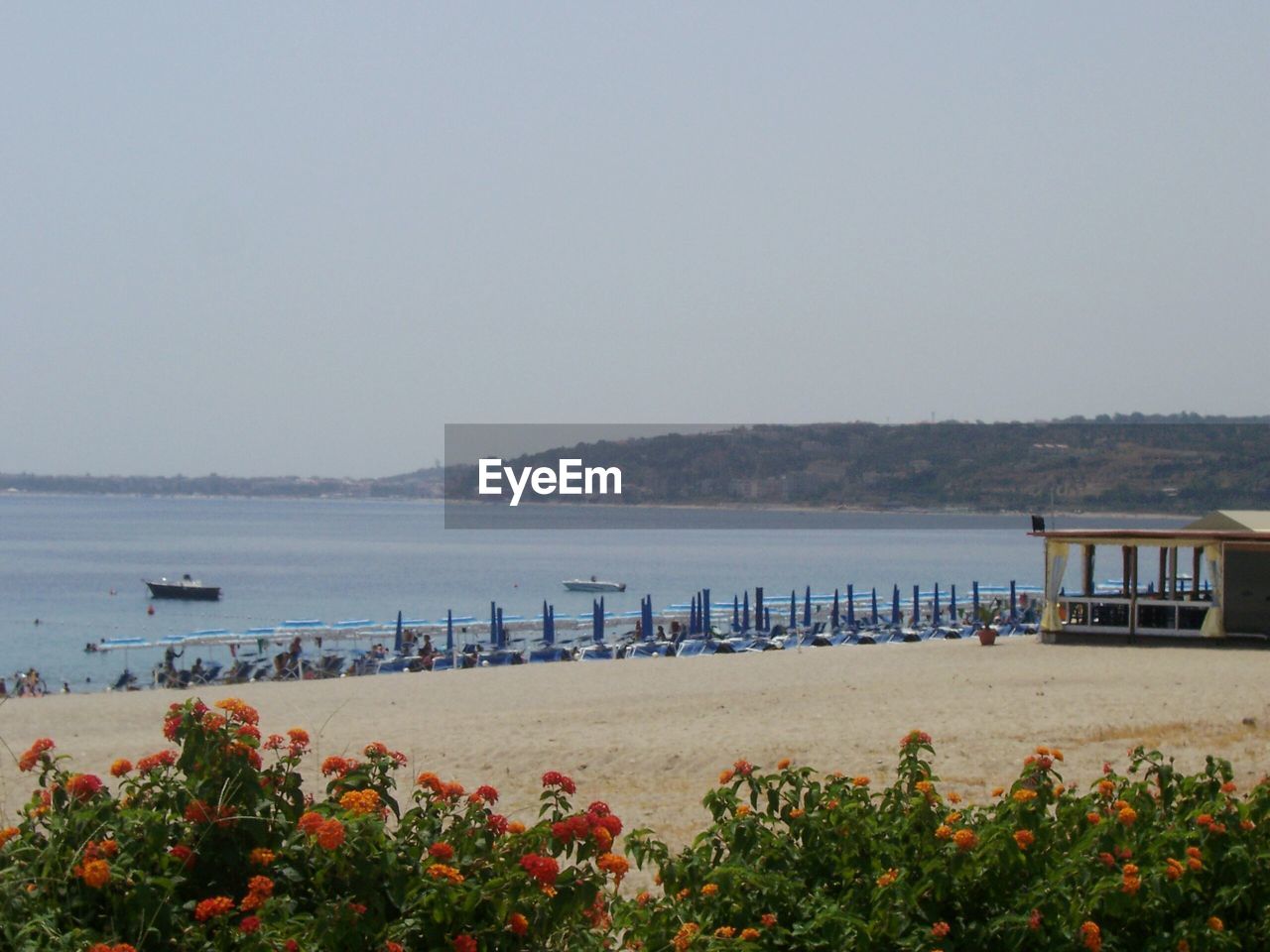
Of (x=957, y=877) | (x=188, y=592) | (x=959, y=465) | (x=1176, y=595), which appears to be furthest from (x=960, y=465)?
(x=957, y=877)

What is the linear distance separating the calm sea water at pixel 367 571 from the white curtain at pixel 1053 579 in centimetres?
2475

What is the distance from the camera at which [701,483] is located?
16288cm

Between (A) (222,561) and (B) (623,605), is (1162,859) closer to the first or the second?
(B) (623,605)

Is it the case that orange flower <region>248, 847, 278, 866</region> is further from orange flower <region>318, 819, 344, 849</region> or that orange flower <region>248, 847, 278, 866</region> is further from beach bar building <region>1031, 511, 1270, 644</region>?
beach bar building <region>1031, 511, 1270, 644</region>

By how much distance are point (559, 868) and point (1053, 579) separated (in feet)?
66.2

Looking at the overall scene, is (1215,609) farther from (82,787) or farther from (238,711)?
(82,787)

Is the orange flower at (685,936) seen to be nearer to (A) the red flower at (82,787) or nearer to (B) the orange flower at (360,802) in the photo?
(B) the orange flower at (360,802)

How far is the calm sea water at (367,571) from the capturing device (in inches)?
2287

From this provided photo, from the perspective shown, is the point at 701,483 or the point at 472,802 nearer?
the point at 472,802

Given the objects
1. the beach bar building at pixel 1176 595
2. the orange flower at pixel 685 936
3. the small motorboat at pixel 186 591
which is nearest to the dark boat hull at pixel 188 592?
the small motorboat at pixel 186 591

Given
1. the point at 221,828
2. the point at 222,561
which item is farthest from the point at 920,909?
the point at 222,561

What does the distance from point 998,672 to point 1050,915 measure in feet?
49.6

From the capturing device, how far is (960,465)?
13762 cm

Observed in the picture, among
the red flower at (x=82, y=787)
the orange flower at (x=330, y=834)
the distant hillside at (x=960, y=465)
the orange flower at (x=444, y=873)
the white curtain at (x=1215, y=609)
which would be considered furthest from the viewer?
the distant hillside at (x=960, y=465)
